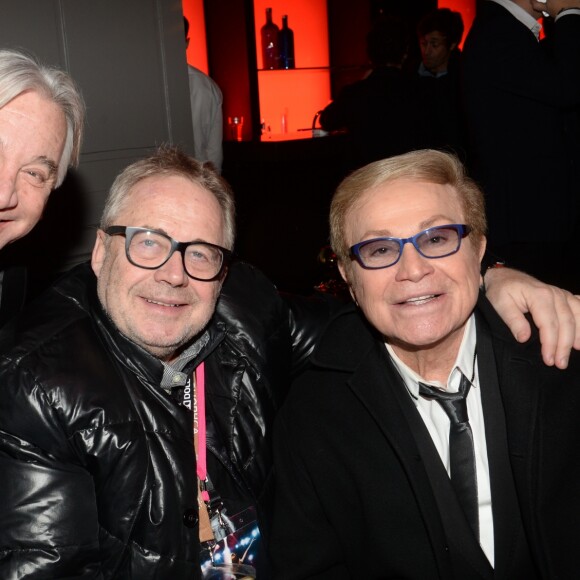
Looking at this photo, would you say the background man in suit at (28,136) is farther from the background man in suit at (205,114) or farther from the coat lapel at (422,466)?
the background man in suit at (205,114)

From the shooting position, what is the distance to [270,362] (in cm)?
210

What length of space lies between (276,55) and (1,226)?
4585 mm

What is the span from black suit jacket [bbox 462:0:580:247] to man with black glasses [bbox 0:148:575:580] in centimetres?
119

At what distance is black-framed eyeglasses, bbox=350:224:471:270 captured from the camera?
178 cm

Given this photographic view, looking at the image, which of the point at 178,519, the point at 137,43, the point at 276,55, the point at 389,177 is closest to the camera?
the point at 178,519

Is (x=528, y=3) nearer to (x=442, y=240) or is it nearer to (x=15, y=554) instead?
(x=442, y=240)

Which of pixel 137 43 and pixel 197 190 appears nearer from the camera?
pixel 197 190

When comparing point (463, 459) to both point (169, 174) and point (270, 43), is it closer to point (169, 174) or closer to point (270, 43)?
point (169, 174)

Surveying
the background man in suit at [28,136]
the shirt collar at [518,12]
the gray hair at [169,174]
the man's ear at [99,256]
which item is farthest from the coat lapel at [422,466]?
the shirt collar at [518,12]

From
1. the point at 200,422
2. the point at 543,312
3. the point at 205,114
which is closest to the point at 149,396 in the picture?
the point at 200,422

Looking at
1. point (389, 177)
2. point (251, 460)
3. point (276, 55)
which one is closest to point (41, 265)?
point (251, 460)

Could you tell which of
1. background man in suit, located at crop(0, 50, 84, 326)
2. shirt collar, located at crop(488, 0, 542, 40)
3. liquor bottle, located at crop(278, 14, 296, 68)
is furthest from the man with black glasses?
liquor bottle, located at crop(278, 14, 296, 68)

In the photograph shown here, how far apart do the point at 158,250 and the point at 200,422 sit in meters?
0.50

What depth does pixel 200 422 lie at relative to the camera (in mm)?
1929
